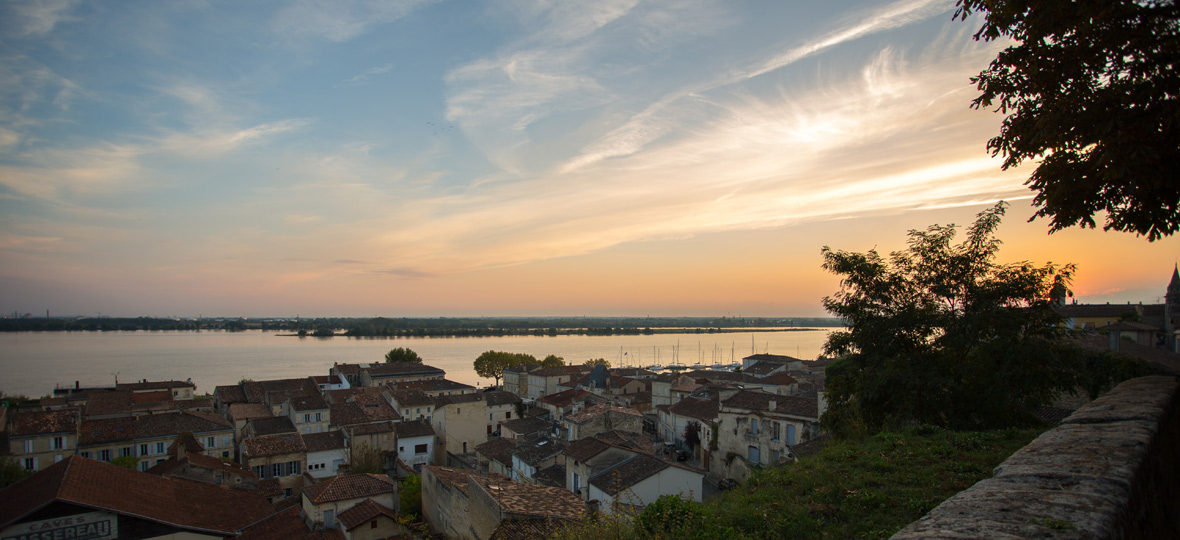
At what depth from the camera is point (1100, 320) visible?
41.6 metres

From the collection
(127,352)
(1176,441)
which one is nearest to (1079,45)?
(1176,441)

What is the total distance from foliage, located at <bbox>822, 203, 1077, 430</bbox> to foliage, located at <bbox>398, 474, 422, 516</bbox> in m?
15.1

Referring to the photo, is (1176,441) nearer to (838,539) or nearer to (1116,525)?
(838,539)

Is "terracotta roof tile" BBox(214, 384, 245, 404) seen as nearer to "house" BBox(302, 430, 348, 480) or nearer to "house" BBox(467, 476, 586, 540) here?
"house" BBox(302, 430, 348, 480)

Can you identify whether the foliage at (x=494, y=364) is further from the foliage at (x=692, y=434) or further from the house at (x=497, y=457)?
the foliage at (x=692, y=434)

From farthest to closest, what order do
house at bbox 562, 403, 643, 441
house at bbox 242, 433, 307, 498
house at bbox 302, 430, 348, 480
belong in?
house at bbox 302, 430, 348, 480 → house at bbox 562, 403, 643, 441 → house at bbox 242, 433, 307, 498

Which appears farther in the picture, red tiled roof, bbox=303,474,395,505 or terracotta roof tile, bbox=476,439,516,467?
terracotta roof tile, bbox=476,439,516,467

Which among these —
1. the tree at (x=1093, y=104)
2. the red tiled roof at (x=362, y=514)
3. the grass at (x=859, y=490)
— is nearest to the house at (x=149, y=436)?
the red tiled roof at (x=362, y=514)

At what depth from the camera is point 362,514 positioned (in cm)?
1802

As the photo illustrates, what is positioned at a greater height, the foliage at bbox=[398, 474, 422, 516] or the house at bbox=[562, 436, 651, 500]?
the house at bbox=[562, 436, 651, 500]

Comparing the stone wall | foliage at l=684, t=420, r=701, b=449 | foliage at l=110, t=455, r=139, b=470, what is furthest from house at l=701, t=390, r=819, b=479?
foliage at l=110, t=455, r=139, b=470

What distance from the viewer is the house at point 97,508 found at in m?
11.3

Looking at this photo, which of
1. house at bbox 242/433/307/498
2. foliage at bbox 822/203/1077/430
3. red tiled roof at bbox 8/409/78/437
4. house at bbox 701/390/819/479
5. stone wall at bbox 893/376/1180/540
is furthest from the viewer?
red tiled roof at bbox 8/409/78/437

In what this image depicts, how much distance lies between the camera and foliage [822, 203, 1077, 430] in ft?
30.6
